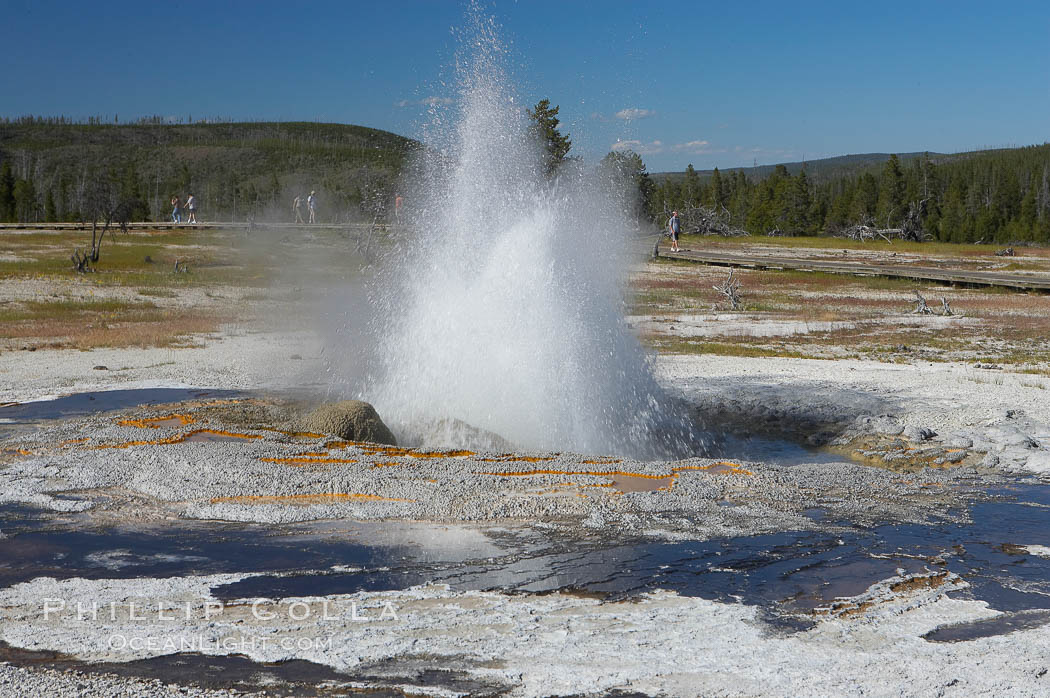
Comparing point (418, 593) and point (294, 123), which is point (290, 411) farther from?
point (294, 123)

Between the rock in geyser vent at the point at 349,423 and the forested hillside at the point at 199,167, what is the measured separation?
18.1 metres

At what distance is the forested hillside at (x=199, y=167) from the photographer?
4519cm

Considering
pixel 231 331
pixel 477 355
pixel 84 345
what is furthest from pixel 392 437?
pixel 231 331

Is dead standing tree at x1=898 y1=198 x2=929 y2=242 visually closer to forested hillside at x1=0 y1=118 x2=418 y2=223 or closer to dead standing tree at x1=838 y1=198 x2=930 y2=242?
dead standing tree at x1=838 y1=198 x2=930 y2=242

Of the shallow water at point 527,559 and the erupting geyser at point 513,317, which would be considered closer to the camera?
the shallow water at point 527,559

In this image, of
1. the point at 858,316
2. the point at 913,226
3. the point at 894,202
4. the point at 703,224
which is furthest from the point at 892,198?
the point at 858,316

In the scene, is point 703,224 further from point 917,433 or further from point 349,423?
point 349,423

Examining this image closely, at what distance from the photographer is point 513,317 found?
28.5 feet

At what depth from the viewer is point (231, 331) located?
1554cm

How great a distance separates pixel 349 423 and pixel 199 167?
101 meters

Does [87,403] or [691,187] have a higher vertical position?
[691,187]

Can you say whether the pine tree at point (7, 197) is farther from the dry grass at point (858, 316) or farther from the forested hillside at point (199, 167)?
the dry grass at point (858, 316)

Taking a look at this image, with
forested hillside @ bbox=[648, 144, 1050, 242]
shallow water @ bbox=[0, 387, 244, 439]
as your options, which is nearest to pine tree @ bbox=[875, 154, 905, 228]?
forested hillside @ bbox=[648, 144, 1050, 242]

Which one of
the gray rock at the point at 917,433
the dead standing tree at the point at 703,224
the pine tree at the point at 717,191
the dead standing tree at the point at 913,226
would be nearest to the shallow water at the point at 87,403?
the gray rock at the point at 917,433
